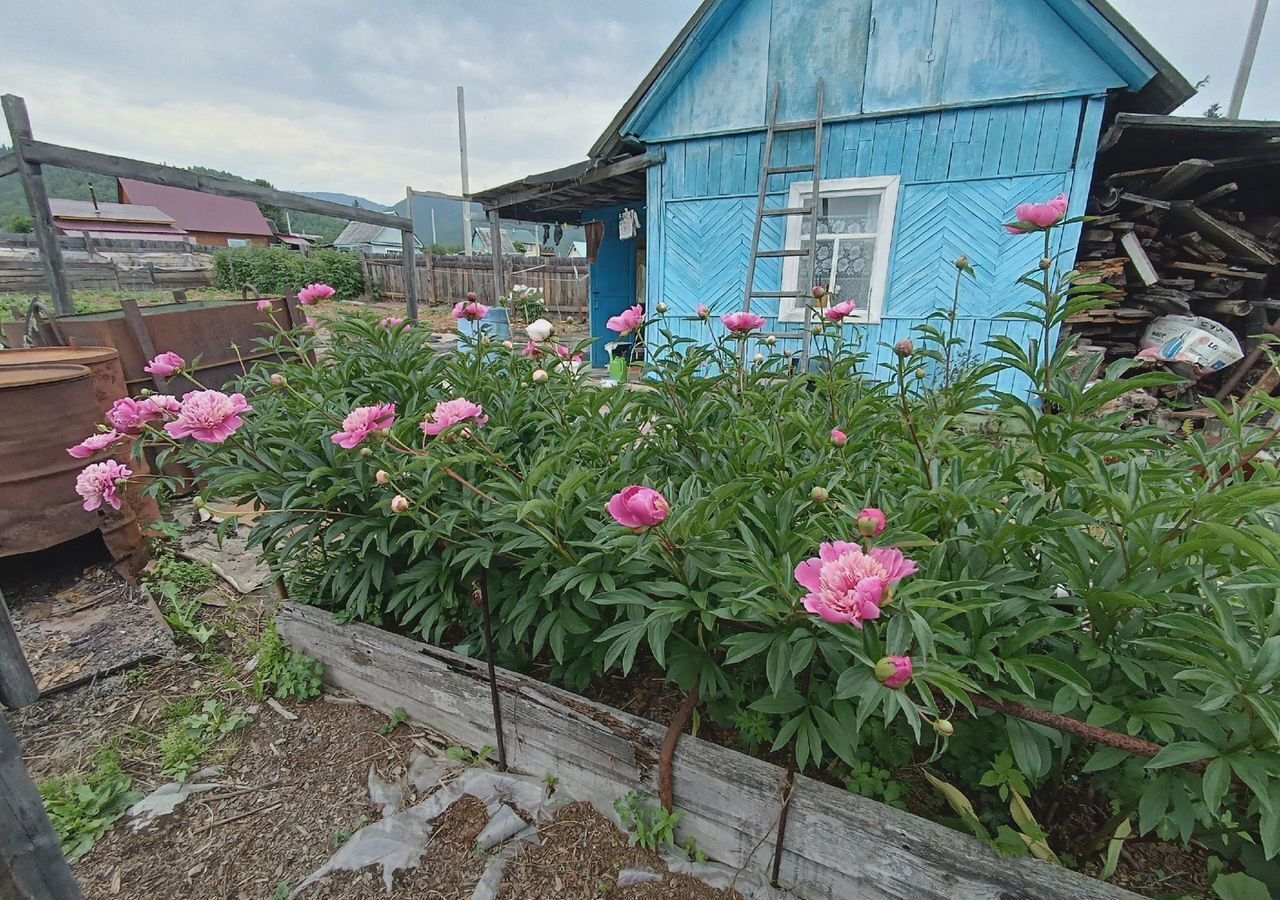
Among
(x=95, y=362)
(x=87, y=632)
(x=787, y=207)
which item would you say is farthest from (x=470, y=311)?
(x=787, y=207)

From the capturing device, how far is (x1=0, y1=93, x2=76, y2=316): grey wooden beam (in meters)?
3.23

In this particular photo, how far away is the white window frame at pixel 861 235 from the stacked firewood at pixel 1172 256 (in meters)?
1.36

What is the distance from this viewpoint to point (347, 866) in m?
1.25

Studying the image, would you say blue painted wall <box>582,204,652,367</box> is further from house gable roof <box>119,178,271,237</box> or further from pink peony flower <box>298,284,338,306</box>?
house gable roof <box>119,178,271,237</box>

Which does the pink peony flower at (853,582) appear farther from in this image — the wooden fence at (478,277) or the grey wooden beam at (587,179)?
the wooden fence at (478,277)

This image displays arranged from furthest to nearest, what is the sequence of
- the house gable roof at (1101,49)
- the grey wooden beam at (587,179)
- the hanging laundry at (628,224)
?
the hanging laundry at (628,224), the grey wooden beam at (587,179), the house gable roof at (1101,49)

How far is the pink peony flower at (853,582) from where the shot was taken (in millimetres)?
667

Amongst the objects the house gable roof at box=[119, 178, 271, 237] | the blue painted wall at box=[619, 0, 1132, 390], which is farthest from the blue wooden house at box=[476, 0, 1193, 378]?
the house gable roof at box=[119, 178, 271, 237]

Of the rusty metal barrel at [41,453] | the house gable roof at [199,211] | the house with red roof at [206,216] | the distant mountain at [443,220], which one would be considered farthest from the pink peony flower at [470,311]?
the distant mountain at [443,220]

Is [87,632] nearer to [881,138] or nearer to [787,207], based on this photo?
[787,207]

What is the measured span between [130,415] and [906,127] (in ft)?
15.9

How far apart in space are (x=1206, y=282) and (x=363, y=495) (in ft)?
20.5

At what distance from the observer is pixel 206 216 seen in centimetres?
2988

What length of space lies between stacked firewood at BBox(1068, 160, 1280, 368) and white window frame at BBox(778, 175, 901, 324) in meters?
1.36
